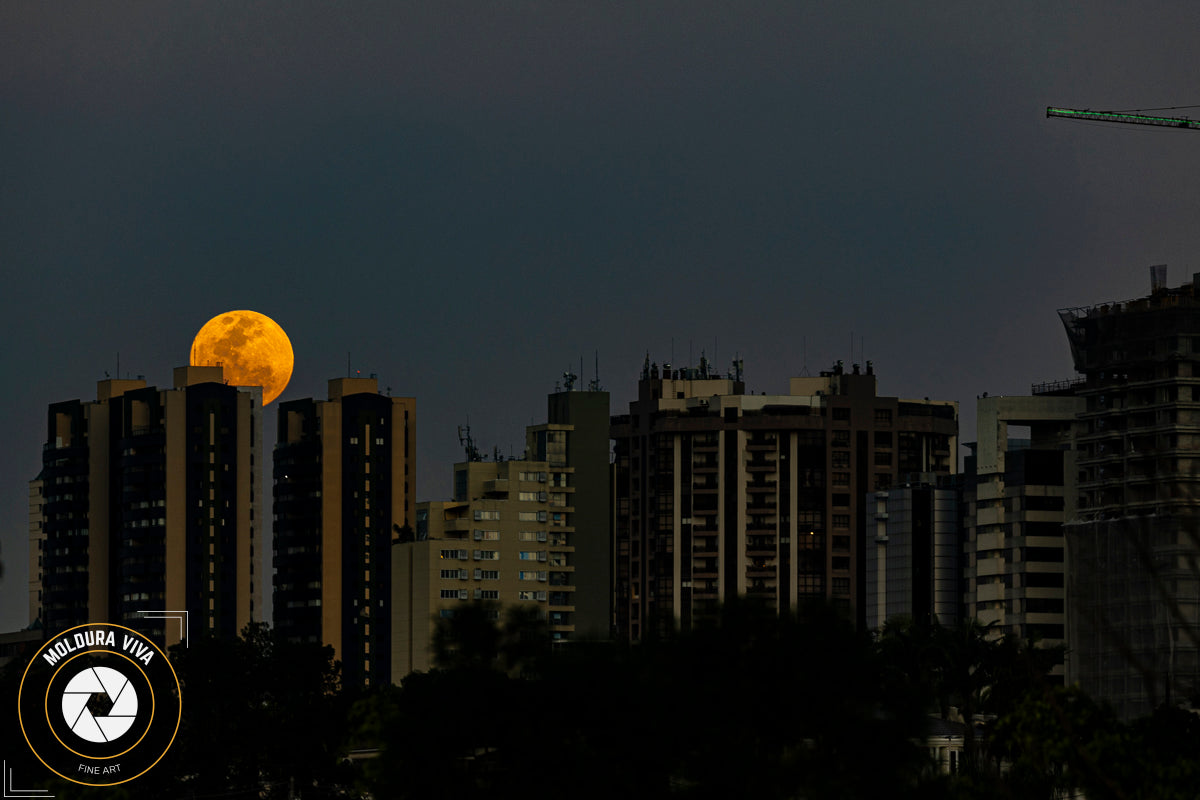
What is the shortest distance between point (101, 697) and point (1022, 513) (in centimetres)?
13653

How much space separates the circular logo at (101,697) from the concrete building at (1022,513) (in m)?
128

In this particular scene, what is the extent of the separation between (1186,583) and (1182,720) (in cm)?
6497

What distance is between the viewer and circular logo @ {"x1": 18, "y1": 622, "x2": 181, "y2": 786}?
57594mm

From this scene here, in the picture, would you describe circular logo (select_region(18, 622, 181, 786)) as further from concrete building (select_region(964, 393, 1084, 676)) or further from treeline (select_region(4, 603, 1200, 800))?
concrete building (select_region(964, 393, 1084, 676))

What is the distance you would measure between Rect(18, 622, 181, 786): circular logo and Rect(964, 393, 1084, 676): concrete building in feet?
419

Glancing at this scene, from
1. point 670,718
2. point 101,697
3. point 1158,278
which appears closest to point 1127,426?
point 1158,278

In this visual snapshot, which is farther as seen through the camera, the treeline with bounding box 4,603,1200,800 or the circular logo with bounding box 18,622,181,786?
the circular logo with bounding box 18,622,181,786

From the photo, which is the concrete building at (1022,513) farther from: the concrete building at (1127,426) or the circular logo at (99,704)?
the circular logo at (99,704)

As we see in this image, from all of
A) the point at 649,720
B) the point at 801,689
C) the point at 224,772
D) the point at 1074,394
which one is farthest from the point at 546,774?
the point at 1074,394

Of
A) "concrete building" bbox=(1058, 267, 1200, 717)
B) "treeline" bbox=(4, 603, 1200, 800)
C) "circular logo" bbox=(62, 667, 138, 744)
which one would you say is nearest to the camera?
"treeline" bbox=(4, 603, 1200, 800)

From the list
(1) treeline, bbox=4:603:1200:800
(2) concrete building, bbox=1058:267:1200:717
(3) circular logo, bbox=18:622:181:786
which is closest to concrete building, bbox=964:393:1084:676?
(2) concrete building, bbox=1058:267:1200:717

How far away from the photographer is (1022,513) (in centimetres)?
18712

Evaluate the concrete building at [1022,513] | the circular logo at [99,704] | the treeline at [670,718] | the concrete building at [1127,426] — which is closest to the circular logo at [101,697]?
the circular logo at [99,704]

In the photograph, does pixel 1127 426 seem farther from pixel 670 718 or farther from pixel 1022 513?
pixel 670 718
